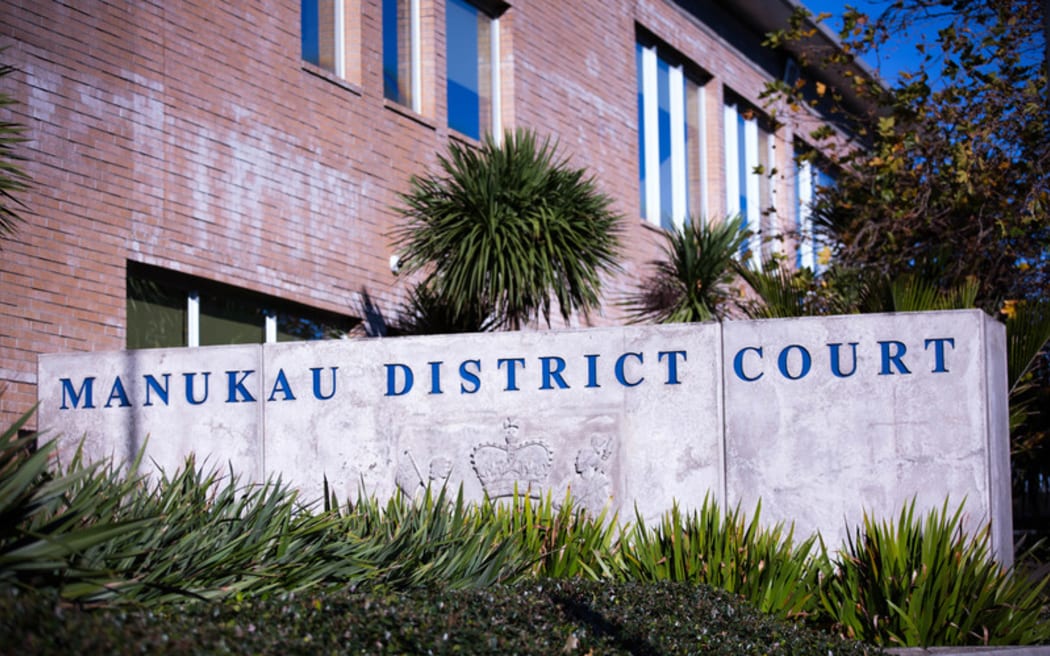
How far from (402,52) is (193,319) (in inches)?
211

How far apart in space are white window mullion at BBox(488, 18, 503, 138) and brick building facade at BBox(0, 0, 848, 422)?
0.03 meters

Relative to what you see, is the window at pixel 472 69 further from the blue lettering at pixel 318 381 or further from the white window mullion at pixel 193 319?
the blue lettering at pixel 318 381

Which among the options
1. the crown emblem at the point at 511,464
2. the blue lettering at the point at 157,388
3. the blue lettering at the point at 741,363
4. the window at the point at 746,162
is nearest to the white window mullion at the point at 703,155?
the window at the point at 746,162

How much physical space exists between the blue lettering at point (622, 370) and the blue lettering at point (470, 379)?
1.16 metres

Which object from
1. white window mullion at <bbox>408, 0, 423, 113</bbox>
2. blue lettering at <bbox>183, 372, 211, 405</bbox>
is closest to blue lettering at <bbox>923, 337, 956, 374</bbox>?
blue lettering at <bbox>183, 372, 211, 405</bbox>

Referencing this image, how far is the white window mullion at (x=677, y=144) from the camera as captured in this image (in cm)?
2652

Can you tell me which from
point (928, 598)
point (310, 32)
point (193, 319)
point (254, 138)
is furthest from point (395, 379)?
point (310, 32)

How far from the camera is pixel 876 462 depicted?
470 inches

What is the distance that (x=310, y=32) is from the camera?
58.4ft

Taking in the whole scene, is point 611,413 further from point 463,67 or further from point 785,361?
point 463,67

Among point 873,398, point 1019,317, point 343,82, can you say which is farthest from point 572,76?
point 873,398

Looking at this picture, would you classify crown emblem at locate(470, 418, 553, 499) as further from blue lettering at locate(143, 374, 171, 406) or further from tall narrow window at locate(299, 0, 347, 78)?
tall narrow window at locate(299, 0, 347, 78)

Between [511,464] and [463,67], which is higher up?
[463,67]

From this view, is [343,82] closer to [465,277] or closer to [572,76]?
[465,277]
